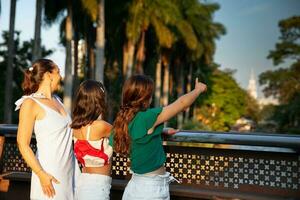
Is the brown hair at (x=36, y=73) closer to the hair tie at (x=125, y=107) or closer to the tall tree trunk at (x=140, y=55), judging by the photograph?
the hair tie at (x=125, y=107)

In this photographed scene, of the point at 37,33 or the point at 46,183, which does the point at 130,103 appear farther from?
the point at 37,33

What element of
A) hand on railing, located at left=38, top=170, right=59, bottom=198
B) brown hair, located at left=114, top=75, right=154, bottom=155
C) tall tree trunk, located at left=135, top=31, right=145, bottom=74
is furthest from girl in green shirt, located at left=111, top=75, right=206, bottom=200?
tall tree trunk, located at left=135, top=31, right=145, bottom=74

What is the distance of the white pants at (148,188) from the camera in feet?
9.75

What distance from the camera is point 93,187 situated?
124 inches

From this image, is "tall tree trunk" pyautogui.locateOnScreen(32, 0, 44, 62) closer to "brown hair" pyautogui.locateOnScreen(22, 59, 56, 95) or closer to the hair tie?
"brown hair" pyautogui.locateOnScreen(22, 59, 56, 95)

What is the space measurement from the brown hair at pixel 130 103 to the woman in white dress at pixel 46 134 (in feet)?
1.19

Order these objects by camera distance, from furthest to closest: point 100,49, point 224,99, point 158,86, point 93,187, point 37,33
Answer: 1. point 224,99
2. point 158,86
3. point 100,49
4. point 37,33
5. point 93,187

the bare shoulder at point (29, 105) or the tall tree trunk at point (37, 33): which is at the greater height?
the tall tree trunk at point (37, 33)

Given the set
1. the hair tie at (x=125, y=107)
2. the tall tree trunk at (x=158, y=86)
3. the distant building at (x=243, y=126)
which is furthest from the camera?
the distant building at (x=243, y=126)

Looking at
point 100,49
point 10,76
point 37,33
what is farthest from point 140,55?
point 37,33

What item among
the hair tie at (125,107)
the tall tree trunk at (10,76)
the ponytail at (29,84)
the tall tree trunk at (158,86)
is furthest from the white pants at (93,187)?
the tall tree trunk at (158,86)

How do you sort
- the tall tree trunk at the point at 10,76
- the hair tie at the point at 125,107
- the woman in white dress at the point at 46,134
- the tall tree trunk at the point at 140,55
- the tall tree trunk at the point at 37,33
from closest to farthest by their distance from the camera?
1. the woman in white dress at the point at 46,134
2. the hair tie at the point at 125,107
3. the tall tree trunk at the point at 37,33
4. the tall tree trunk at the point at 10,76
5. the tall tree trunk at the point at 140,55

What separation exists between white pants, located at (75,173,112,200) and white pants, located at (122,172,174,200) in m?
0.18

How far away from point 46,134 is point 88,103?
0.35 metres
